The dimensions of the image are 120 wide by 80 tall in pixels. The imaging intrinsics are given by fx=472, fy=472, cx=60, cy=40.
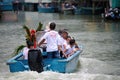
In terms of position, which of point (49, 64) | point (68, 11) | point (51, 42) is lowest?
point (68, 11)

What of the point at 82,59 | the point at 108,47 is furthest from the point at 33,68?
the point at 108,47

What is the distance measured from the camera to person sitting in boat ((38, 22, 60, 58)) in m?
14.0

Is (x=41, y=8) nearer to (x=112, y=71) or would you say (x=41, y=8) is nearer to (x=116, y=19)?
(x=116, y=19)

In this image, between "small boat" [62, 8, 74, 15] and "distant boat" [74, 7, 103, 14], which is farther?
"small boat" [62, 8, 74, 15]

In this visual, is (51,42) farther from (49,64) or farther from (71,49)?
(71,49)

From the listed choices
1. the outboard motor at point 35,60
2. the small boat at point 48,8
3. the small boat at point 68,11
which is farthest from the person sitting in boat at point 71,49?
the small boat at point 48,8

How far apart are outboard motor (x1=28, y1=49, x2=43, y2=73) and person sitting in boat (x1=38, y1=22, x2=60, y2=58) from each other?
1156 mm

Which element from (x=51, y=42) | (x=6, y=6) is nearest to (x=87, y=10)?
(x=6, y=6)

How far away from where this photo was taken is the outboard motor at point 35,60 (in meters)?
12.8

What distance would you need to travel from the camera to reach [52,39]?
46.1ft

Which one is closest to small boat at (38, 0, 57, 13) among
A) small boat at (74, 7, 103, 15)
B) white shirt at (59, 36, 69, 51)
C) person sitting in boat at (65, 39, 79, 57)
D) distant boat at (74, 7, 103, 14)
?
small boat at (74, 7, 103, 15)

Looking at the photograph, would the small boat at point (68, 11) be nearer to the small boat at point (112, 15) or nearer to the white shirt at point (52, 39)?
the small boat at point (112, 15)

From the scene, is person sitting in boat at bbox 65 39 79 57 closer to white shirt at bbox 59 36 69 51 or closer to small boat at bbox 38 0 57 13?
white shirt at bbox 59 36 69 51

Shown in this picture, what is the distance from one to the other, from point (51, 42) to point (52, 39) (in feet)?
0.35
